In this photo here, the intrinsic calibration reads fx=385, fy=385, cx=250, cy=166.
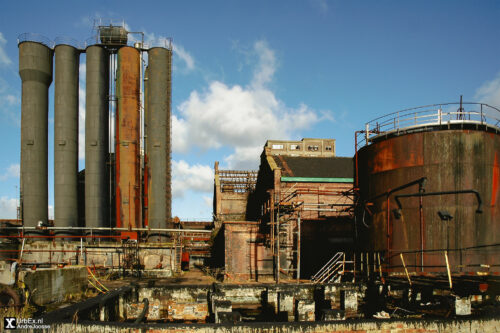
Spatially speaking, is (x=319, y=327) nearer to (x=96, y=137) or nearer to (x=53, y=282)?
(x=53, y=282)

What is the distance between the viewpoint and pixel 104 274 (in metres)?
25.6

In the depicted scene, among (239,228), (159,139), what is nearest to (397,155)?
(239,228)

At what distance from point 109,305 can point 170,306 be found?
2.69 m

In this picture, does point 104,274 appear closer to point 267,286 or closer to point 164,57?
point 267,286

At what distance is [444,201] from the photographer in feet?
44.0

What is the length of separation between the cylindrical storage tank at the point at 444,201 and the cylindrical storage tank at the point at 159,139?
2045 centimetres

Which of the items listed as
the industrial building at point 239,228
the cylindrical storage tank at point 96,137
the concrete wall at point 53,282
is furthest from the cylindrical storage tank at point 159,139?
the concrete wall at point 53,282

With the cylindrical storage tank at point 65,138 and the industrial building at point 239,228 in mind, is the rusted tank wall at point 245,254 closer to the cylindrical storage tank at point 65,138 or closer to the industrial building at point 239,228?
the industrial building at point 239,228

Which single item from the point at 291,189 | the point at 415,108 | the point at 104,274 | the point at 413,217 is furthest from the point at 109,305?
the point at 291,189

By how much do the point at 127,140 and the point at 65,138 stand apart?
5.21m

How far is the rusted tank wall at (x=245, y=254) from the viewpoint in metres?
23.4
